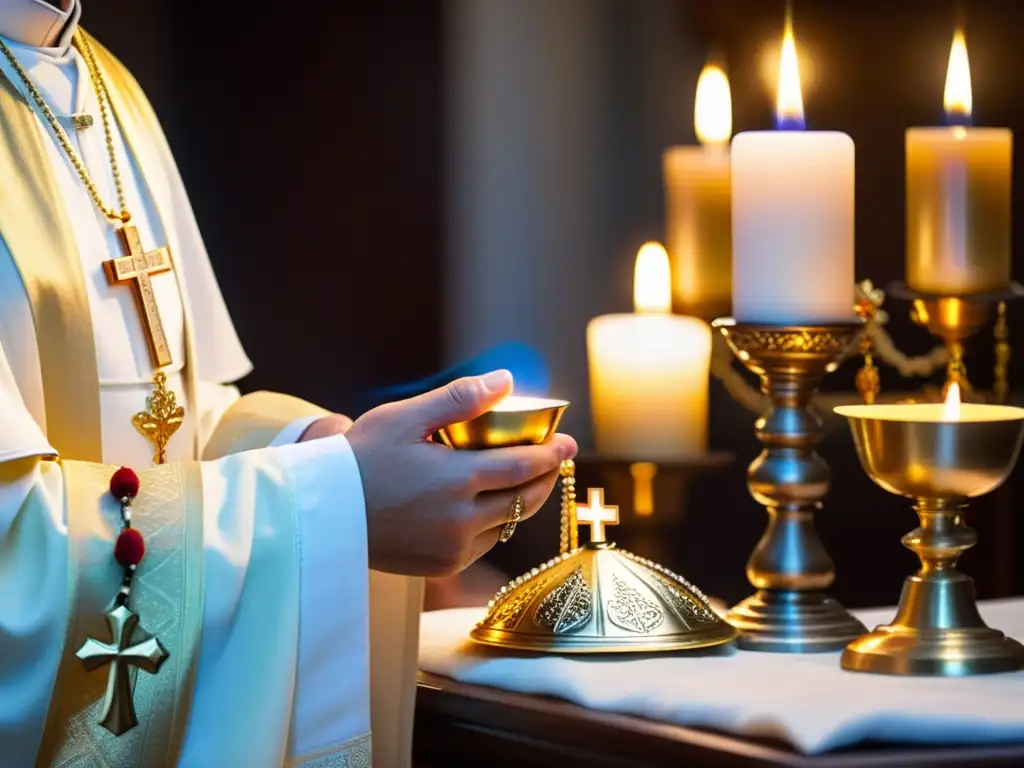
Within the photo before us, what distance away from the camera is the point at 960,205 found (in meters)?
1.59

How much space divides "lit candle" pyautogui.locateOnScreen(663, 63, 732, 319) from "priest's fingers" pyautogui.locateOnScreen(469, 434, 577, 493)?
0.69 metres

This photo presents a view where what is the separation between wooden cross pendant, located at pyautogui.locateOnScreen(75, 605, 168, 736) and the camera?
127 cm

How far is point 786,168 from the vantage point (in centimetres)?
145

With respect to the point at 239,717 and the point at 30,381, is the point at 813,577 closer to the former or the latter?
the point at 239,717

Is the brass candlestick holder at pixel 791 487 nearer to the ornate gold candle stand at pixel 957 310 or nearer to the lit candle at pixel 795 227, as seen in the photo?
the lit candle at pixel 795 227

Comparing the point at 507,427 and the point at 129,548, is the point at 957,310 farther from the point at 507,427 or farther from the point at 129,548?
the point at 129,548

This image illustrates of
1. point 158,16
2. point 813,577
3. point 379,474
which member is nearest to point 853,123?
point 813,577

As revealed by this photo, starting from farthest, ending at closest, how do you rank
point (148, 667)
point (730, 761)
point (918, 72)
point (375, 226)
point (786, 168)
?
1. point (375, 226)
2. point (918, 72)
3. point (786, 168)
4. point (148, 667)
5. point (730, 761)

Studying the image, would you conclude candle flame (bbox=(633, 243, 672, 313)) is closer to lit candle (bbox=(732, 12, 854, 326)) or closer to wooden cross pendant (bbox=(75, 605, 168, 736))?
lit candle (bbox=(732, 12, 854, 326))

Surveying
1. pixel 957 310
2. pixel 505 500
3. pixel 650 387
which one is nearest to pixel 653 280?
pixel 650 387

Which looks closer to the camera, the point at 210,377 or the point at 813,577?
the point at 813,577

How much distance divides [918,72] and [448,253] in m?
1.82

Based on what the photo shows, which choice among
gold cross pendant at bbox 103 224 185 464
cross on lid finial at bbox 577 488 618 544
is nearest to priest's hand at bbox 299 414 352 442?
gold cross pendant at bbox 103 224 185 464

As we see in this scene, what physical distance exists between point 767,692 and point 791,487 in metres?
0.29
